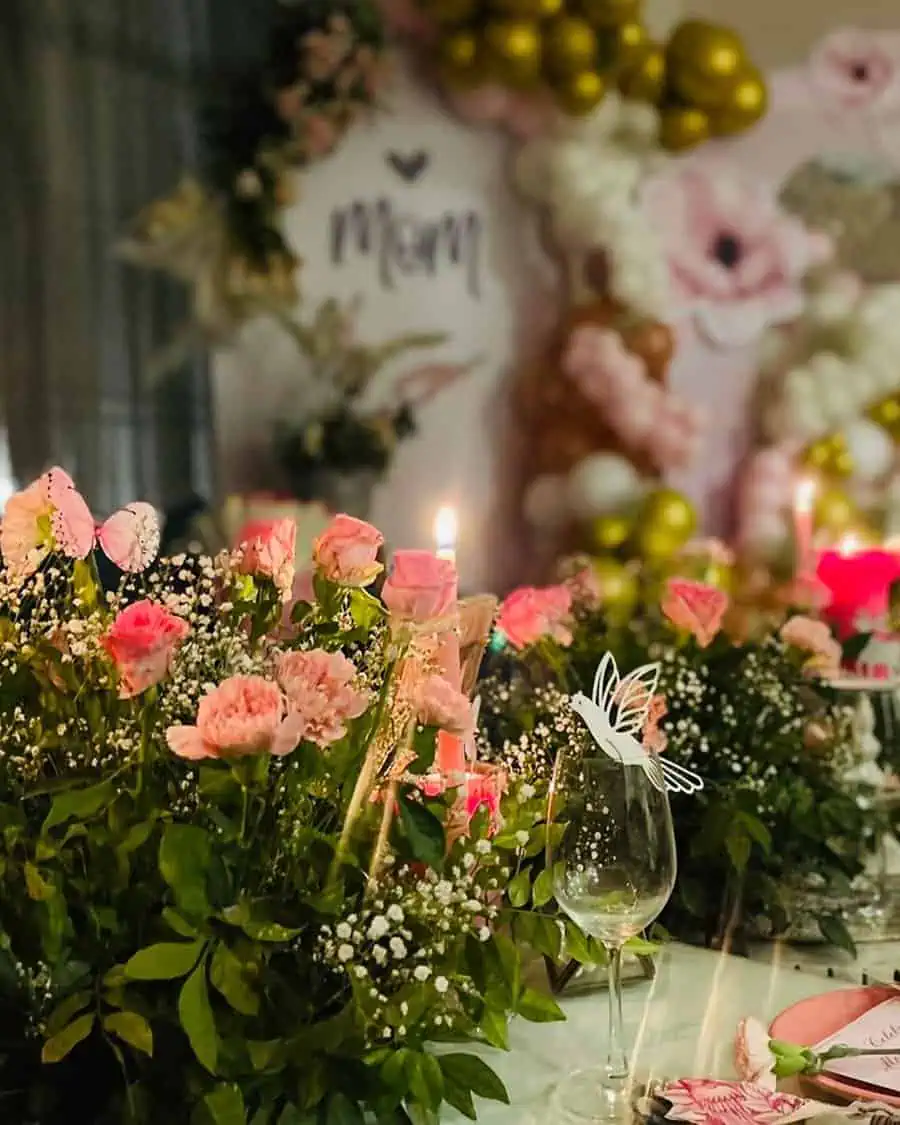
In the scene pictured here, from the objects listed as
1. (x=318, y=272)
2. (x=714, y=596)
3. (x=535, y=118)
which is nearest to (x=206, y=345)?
(x=318, y=272)

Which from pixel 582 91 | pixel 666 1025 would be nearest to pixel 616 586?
pixel 582 91

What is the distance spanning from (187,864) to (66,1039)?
108 millimetres

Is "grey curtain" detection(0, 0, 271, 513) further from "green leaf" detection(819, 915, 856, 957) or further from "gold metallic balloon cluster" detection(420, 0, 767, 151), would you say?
"green leaf" detection(819, 915, 856, 957)

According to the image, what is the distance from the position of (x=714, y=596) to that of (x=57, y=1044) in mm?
685

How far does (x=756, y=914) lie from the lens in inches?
43.1

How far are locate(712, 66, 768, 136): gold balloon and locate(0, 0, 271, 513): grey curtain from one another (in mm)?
1053

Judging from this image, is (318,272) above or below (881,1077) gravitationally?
above

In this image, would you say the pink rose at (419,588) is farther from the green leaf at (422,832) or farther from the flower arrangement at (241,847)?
the green leaf at (422,832)

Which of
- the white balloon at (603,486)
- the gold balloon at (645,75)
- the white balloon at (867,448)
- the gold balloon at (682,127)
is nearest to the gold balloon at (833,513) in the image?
the white balloon at (867,448)

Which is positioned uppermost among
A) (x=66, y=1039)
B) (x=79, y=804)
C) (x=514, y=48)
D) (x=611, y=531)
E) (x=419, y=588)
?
(x=514, y=48)

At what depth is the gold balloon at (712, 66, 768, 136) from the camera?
274 centimetres

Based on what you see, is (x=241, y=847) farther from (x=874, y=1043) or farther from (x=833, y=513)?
(x=833, y=513)

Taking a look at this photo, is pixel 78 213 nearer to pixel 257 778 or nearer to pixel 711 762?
pixel 711 762

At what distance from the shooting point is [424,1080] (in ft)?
2.30
